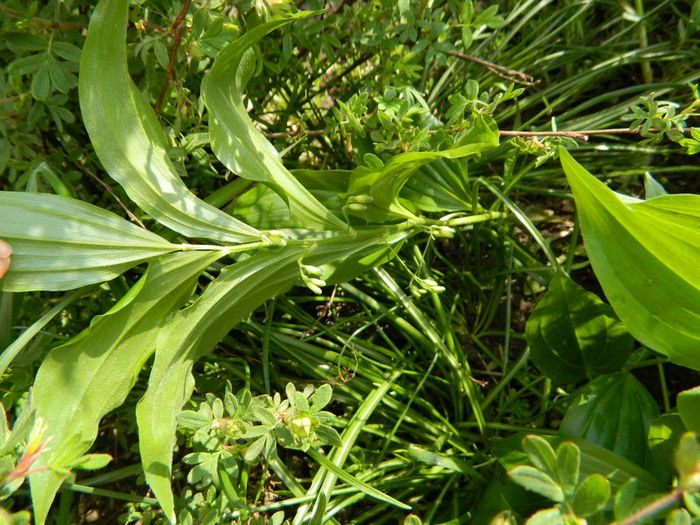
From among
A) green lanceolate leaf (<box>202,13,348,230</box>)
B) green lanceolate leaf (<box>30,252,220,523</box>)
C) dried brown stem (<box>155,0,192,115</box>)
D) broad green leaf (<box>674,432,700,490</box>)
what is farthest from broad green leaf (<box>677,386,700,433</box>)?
dried brown stem (<box>155,0,192,115</box>)

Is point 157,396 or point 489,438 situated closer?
point 157,396

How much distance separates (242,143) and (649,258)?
0.64 meters

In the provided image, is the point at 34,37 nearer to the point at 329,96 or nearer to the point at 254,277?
the point at 254,277

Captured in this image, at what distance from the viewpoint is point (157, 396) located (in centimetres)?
80

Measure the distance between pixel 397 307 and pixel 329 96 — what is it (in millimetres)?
636

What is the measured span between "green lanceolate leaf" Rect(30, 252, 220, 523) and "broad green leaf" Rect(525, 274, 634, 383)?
575 millimetres

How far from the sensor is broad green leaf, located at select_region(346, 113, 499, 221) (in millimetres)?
765

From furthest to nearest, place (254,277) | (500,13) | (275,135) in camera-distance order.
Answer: (500,13) < (275,135) < (254,277)

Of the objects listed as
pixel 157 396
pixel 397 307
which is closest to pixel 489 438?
pixel 397 307

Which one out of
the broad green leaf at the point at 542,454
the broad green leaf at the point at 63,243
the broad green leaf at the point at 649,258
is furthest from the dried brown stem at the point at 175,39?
the broad green leaf at the point at 542,454

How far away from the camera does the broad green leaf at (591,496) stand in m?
0.51

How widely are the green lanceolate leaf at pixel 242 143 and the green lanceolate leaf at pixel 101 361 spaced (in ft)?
0.49

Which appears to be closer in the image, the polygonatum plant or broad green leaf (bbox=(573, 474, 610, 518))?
broad green leaf (bbox=(573, 474, 610, 518))

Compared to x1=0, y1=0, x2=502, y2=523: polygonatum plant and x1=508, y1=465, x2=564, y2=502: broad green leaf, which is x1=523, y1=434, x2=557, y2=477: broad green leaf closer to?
x1=508, y1=465, x2=564, y2=502: broad green leaf
